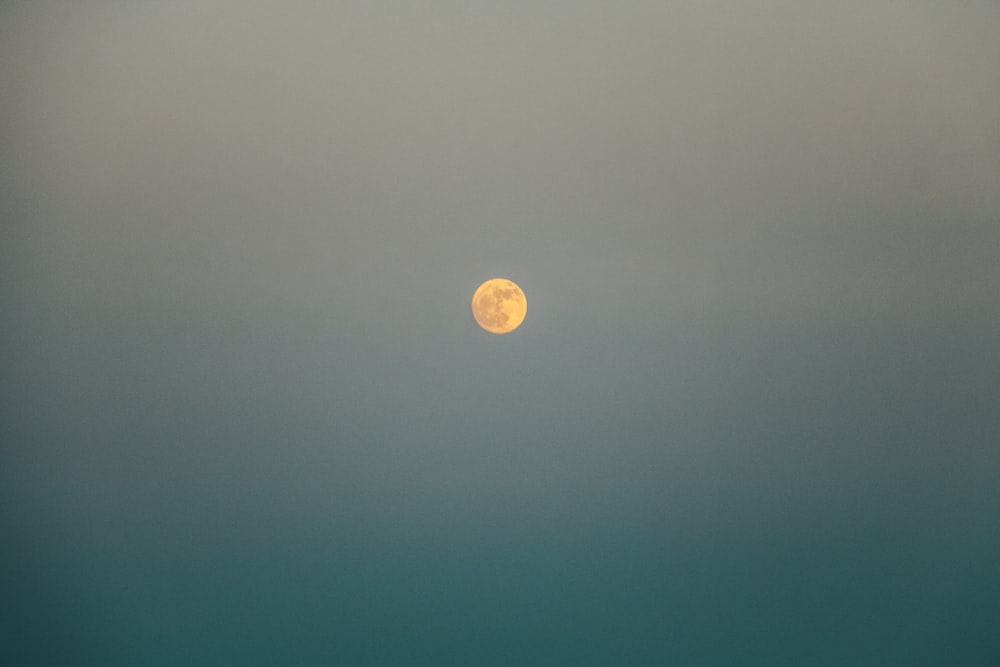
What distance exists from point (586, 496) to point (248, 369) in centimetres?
152

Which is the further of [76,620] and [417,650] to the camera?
[417,650]

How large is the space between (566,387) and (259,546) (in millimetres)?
1430

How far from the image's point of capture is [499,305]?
3.03 meters

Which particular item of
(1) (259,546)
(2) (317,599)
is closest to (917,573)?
(2) (317,599)

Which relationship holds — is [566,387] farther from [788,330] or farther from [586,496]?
[788,330]

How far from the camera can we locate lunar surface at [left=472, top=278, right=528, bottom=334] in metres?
3.03

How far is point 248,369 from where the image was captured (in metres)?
2.96

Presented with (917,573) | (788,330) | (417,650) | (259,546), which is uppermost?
(788,330)

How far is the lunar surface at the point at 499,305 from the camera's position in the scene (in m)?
3.03

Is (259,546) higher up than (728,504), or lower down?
lower down

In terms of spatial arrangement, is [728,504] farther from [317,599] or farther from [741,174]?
[317,599]

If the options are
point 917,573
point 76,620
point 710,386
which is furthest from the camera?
point 710,386

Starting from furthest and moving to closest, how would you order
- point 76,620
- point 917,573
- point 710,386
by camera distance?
point 710,386
point 917,573
point 76,620

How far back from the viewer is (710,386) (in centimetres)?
310
